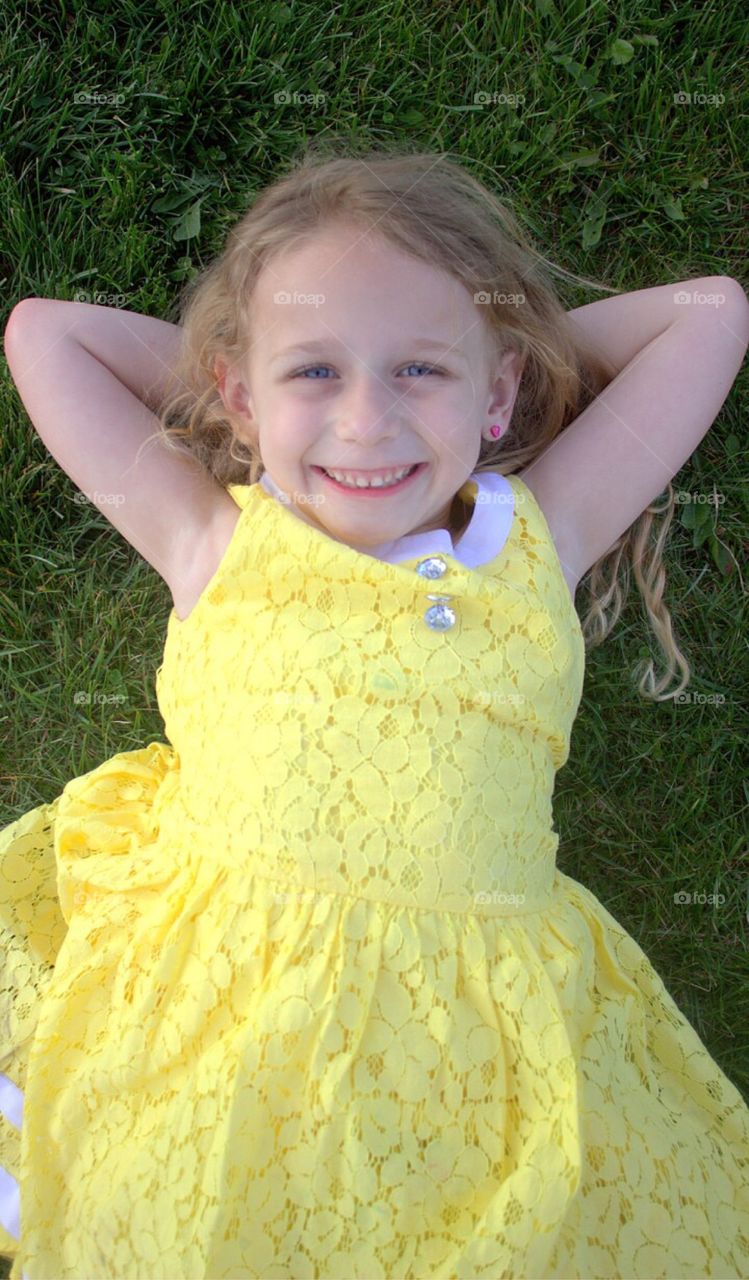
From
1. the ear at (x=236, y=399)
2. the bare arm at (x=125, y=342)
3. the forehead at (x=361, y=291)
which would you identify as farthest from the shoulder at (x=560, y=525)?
the bare arm at (x=125, y=342)

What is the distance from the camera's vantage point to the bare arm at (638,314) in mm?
2375

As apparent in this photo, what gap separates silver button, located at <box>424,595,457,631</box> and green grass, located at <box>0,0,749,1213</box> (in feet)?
2.78

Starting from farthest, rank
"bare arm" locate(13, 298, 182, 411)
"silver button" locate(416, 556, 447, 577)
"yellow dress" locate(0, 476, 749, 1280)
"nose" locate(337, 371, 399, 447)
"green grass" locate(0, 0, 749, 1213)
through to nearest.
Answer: "green grass" locate(0, 0, 749, 1213) < "bare arm" locate(13, 298, 182, 411) < "silver button" locate(416, 556, 447, 577) < "nose" locate(337, 371, 399, 447) < "yellow dress" locate(0, 476, 749, 1280)

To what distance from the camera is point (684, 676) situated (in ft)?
8.71

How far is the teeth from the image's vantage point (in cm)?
198

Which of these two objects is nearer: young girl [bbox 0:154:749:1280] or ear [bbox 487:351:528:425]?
young girl [bbox 0:154:749:1280]

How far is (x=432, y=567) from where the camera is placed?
201 centimetres

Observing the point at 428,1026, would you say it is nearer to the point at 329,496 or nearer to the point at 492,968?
the point at 492,968

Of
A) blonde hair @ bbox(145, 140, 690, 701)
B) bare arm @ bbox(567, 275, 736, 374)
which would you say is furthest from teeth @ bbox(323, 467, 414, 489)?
bare arm @ bbox(567, 275, 736, 374)

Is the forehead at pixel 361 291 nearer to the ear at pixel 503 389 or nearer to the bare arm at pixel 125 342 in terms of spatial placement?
the ear at pixel 503 389

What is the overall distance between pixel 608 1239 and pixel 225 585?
4.39 ft

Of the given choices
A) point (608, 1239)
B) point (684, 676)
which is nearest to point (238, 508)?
point (684, 676)

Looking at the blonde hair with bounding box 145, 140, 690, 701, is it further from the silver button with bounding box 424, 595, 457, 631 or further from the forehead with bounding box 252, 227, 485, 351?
the silver button with bounding box 424, 595, 457, 631

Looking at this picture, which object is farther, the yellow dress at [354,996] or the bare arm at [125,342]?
the bare arm at [125,342]
